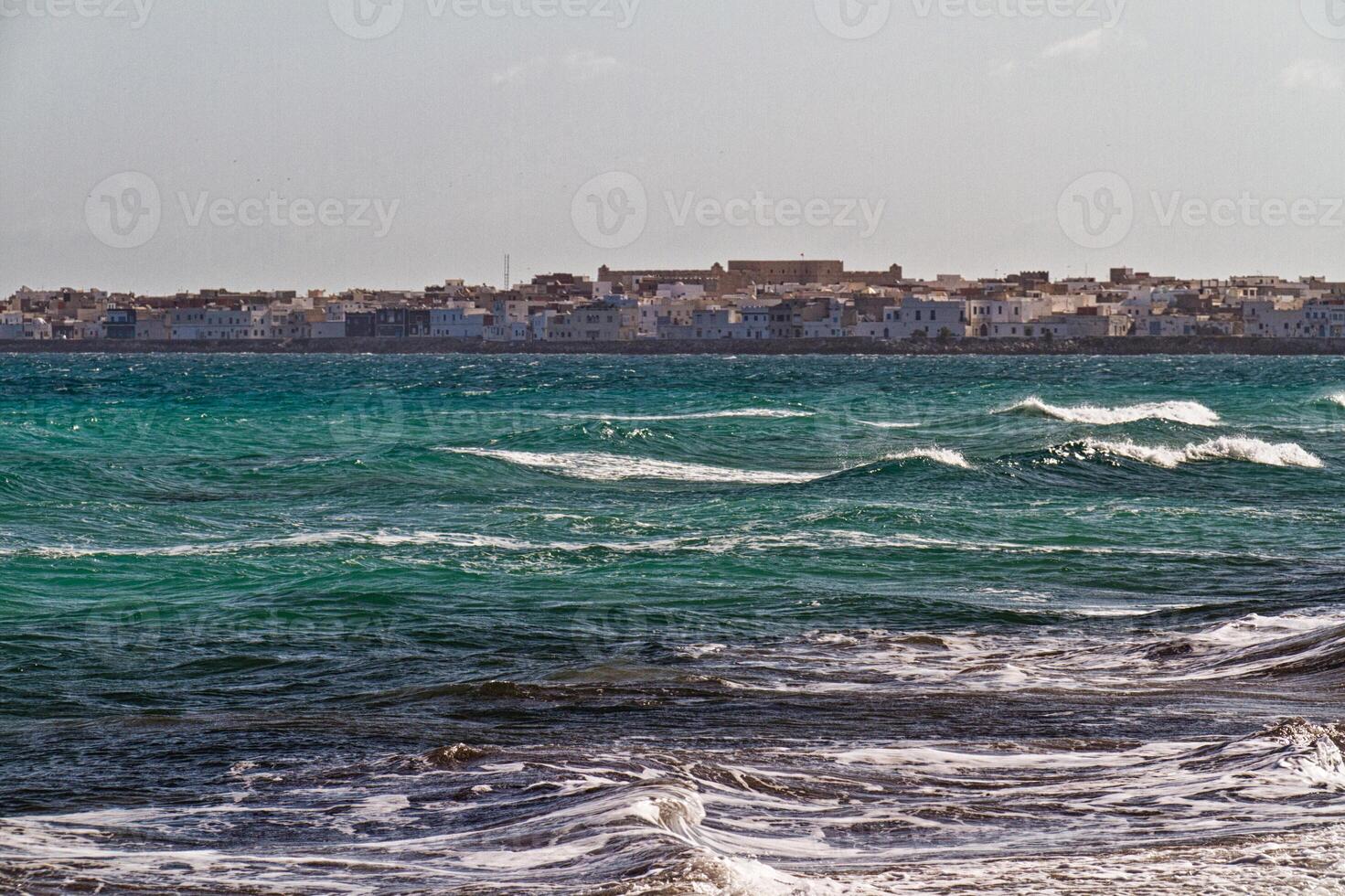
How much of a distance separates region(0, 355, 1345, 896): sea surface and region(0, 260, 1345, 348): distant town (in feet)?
383

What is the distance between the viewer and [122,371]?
93.6 meters

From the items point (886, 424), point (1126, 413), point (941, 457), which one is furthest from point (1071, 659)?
point (1126, 413)

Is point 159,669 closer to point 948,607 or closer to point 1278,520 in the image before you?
point 948,607

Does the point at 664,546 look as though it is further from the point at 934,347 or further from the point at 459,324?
the point at 459,324

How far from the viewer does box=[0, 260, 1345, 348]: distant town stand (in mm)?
142500

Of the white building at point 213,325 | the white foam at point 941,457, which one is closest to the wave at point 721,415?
the white foam at point 941,457

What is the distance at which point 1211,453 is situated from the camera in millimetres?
29719

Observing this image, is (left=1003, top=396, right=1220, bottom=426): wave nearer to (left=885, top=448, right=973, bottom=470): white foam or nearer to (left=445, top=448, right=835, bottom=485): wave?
(left=885, top=448, right=973, bottom=470): white foam

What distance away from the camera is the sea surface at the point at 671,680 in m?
6.61

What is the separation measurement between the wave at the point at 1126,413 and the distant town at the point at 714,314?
93.7m

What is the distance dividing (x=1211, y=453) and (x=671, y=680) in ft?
70.6

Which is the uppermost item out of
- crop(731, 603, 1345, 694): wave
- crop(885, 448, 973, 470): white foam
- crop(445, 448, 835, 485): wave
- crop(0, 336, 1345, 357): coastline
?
crop(0, 336, 1345, 357): coastline

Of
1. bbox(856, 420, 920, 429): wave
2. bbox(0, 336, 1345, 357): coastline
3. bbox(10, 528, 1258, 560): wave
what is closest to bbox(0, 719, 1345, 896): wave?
bbox(10, 528, 1258, 560): wave

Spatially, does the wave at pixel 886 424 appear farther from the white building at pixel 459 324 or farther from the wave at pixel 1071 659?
the white building at pixel 459 324
